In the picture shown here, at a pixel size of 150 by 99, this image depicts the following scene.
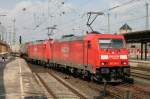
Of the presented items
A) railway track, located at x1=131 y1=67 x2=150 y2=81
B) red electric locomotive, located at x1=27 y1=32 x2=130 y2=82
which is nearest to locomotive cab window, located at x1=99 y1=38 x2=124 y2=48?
red electric locomotive, located at x1=27 y1=32 x2=130 y2=82

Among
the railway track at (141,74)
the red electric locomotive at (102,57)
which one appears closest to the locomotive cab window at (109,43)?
the red electric locomotive at (102,57)

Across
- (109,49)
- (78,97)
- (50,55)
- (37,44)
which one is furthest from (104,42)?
(37,44)

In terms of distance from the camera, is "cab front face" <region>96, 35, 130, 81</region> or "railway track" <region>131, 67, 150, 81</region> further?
"railway track" <region>131, 67, 150, 81</region>

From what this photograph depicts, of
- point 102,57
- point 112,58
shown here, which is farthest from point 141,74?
point 102,57

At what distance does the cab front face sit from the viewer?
2331cm

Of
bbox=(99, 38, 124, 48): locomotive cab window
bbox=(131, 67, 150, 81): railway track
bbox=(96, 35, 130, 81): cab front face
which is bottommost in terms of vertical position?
bbox=(131, 67, 150, 81): railway track

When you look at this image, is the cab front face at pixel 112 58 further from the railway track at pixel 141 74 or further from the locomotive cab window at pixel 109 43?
the railway track at pixel 141 74

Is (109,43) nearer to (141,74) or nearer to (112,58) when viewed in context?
(112,58)

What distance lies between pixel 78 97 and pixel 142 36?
1062 inches

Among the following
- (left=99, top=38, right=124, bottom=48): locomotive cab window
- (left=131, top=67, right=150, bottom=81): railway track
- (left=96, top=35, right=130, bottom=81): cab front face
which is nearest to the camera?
(left=96, top=35, right=130, bottom=81): cab front face

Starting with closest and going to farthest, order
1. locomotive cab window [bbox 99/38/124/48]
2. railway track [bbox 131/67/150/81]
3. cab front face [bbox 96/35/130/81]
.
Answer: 1. cab front face [bbox 96/35/130/81]
2. locomotive cab window [bbox 99/38/124/48]
3. railway track [bbox 131/67/150/81]

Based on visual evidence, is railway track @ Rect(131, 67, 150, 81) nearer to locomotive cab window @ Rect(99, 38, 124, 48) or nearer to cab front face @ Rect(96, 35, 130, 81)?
cab front face @ Rect(96, 35, 130, 81)

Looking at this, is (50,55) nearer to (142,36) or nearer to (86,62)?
(142,36)

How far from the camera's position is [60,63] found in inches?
1387
